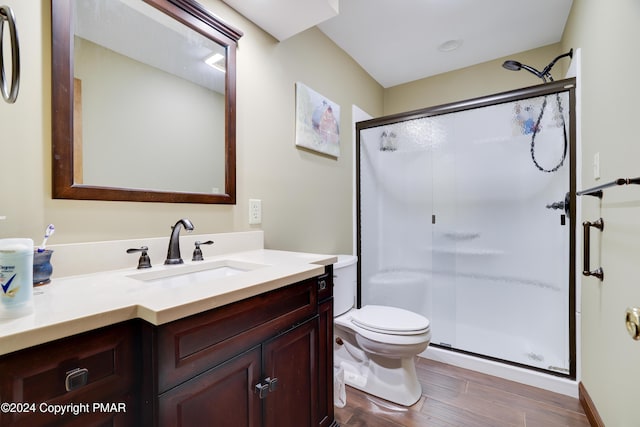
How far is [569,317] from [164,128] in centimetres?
241

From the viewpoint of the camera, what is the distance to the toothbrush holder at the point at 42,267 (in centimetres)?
80

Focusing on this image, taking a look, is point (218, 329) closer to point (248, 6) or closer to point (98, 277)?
point (98, 277)

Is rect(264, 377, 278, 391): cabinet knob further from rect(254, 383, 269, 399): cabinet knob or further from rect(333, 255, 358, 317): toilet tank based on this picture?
rect(333, 255, 358, 317): toilet tank

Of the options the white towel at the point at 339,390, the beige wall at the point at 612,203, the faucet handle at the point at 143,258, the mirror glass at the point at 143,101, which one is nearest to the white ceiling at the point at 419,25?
the mirror glass at the point at 143,101

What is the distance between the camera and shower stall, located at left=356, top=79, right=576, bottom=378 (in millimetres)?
1816

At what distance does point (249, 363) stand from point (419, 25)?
2346 mm

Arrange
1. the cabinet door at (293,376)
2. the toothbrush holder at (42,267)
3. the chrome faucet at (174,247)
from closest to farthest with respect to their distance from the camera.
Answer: the toothbrush holder at (42,267)
the cabinet door at (293,376)
the chrome faucet at (174,247)

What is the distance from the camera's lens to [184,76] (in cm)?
131

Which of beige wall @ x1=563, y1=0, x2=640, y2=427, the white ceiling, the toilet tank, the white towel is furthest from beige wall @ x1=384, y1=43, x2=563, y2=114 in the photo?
the white towel

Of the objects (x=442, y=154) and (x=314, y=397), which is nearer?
(x=314, y=397)

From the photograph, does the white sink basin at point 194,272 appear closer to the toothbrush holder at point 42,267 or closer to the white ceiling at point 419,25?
the toothbrush holder at point 42,267

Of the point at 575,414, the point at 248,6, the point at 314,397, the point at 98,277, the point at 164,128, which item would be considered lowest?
the point at 575,414

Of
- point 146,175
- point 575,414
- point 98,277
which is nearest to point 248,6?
point 146,175

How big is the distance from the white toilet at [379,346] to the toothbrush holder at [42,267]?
4.51 ft
